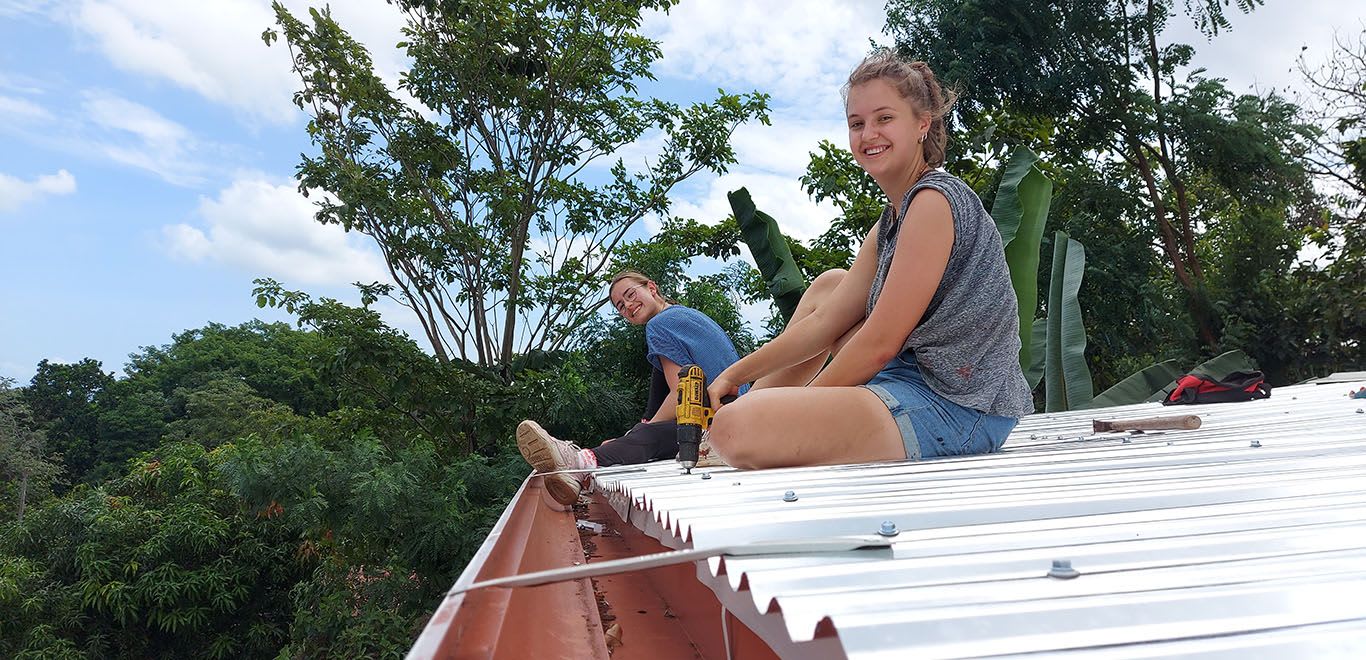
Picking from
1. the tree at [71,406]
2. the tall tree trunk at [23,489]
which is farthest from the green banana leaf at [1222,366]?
the tree at [71,406]

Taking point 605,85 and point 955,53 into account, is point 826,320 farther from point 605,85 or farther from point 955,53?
point 955,53

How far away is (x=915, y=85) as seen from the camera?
2.39m

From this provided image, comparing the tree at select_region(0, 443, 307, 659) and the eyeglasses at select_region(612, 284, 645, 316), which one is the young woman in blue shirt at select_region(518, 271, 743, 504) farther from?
the tree at select_region(0, 443, 307, 659)

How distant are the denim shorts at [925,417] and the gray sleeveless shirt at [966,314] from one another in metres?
0.03

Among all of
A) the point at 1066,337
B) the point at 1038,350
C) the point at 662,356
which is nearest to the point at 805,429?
the point at 662,356

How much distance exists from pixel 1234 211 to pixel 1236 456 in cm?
1564

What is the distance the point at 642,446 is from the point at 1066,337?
187 inches

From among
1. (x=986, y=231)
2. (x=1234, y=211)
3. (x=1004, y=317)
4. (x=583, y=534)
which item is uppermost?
(x=1234, y=211)

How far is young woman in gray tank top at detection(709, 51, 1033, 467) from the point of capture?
2094 millimetres

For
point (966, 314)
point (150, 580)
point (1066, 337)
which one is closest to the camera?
point (966, 314)

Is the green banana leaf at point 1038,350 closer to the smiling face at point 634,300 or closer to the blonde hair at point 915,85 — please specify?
the smiling face at point 634,300

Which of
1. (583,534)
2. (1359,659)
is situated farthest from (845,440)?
(1359,659)

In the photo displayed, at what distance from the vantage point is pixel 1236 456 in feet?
6.33

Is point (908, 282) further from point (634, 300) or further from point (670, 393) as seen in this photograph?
point (634, 300)
